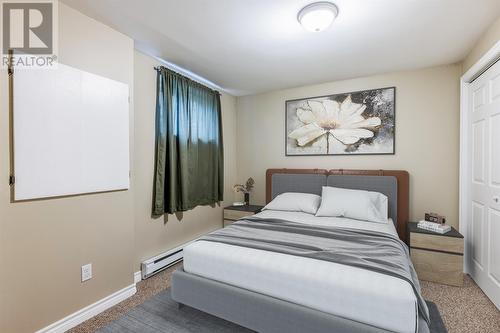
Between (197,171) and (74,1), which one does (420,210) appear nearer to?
(197,171)

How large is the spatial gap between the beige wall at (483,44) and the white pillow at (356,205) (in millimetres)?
1672

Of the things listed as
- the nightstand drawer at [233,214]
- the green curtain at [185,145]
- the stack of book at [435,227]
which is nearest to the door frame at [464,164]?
the stack of book at [435,227]

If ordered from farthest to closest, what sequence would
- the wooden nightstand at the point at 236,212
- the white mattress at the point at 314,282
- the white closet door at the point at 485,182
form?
the wooden nightstand at the point at 236,212 → the white closet door at the point at 485,182 → the white mattress at the point at 314,282

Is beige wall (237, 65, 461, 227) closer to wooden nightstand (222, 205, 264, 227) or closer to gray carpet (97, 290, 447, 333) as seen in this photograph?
wooden nightstand (222, 205, 264, 227)

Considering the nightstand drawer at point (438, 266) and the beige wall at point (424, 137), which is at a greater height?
the beige wall at point (424, 137)

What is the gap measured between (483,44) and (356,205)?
6.35 feet

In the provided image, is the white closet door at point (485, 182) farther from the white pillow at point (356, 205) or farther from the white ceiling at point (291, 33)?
the white pillow at point (356, 205)

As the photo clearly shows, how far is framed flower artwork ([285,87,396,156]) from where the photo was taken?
3215 mm

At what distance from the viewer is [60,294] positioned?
183cm

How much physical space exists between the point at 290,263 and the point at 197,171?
211 cm

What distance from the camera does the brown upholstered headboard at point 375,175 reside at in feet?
9.91

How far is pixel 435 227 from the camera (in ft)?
8.46

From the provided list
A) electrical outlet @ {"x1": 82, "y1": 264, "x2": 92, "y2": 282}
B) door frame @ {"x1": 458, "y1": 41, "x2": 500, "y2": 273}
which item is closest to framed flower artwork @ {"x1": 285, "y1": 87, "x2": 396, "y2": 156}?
door frame @ {"x1": 458, "y1": 41, "x2": 500, "y2": 273}

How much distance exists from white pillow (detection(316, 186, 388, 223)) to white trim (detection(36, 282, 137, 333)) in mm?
2202
